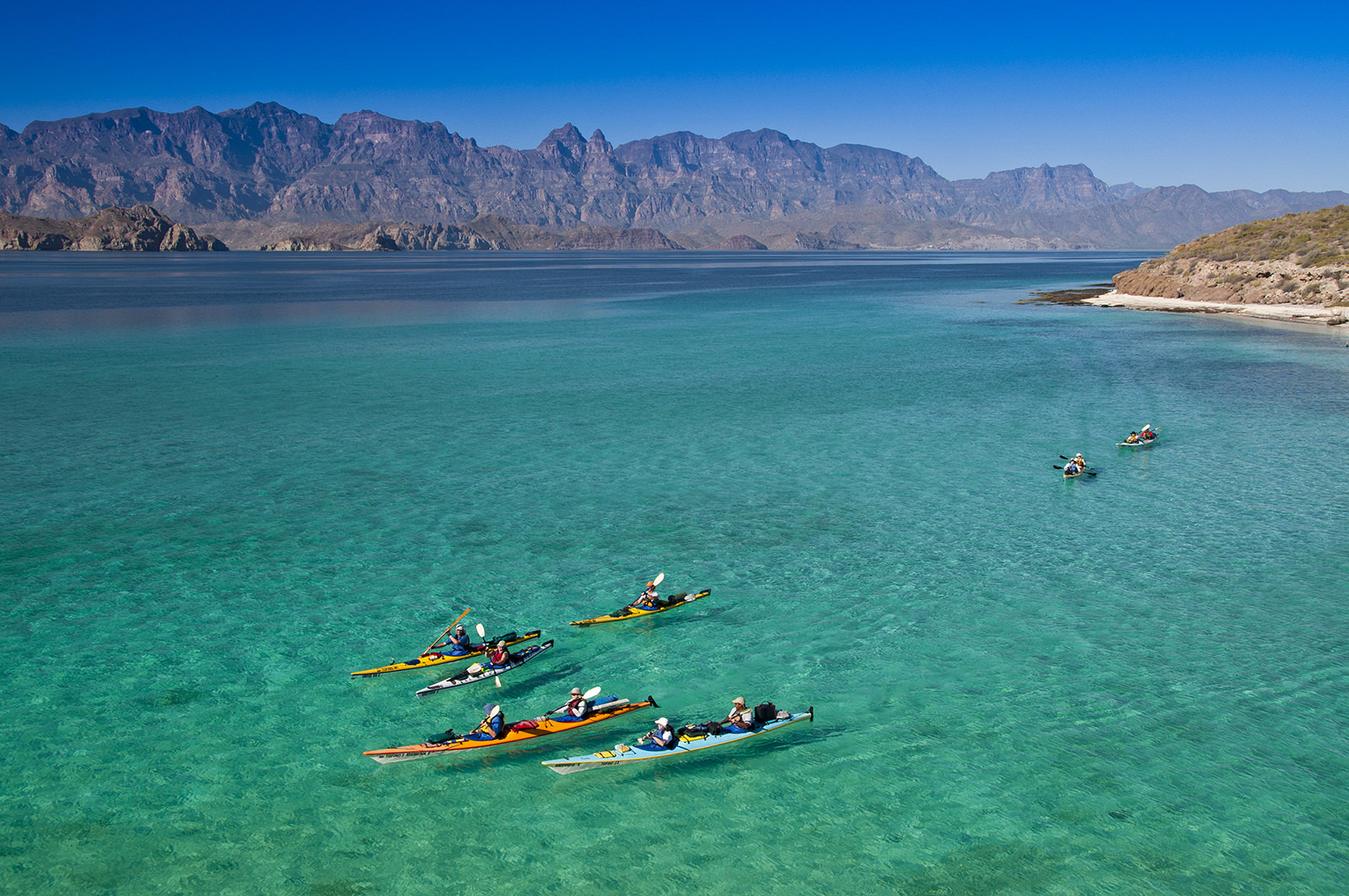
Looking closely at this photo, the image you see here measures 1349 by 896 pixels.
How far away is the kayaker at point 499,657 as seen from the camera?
1105 inches

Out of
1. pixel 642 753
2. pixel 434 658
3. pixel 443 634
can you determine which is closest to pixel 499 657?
pixel 434 658

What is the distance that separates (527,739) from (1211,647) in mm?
23056

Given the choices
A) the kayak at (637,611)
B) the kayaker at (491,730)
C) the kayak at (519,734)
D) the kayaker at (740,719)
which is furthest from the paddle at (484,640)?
the kayaker at (740,719)

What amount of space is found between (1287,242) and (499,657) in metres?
171

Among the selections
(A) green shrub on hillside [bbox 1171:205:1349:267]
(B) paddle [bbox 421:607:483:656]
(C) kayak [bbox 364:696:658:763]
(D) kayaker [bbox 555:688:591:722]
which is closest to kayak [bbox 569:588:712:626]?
(B) paddle [bbox 421:607:483:656]

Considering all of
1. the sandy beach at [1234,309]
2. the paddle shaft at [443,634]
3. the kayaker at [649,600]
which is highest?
the sandy beach at [1234,309]

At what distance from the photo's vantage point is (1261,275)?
474 feet

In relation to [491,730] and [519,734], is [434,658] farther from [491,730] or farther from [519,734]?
[519,734]

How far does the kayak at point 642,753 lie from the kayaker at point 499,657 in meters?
4.86

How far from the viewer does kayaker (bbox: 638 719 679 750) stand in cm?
2383

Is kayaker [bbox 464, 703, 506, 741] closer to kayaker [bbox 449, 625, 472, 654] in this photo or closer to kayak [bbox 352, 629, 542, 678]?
kayak [bbox 352, 629, 542, 678]

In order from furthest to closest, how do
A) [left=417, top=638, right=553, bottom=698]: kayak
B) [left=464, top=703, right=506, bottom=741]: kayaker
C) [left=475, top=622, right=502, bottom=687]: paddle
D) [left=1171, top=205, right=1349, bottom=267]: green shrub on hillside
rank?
1. [left=1171, top=205, right=1349, bottom=267]: green shrub on hillside
2. [left=475, top=622, right=502, bottom=687]: paddle
3. [left=417, top=638, right=553, bottom=698]: kayak
4. [left=464, top=703, right=506, bottom=741]: kayaker

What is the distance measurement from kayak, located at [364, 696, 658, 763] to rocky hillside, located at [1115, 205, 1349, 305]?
486 ft

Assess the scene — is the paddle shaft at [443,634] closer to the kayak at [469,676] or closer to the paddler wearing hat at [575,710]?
the kayak at [469,676]
